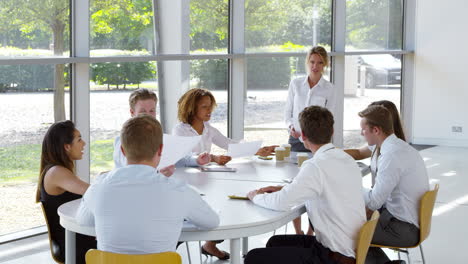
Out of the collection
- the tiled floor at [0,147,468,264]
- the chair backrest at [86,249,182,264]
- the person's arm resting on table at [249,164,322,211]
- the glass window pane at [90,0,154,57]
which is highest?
the glass window pane at [90,0,154,57]

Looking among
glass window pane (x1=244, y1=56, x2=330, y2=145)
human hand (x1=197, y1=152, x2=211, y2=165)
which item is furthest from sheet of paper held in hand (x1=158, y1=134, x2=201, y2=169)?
glass window pane (x1=244, y1=56, x2=330, y2=145)

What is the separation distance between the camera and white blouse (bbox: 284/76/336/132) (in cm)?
564

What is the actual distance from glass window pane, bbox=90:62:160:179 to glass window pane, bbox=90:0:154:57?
0.13 meters

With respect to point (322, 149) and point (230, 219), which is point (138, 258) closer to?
point (230, 219)

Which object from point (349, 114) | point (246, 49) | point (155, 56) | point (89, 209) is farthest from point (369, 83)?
point (89, 209)

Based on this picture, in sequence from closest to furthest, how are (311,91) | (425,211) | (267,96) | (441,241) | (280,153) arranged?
(425,211) → (280,153) → (441,241) → (311,91) → (267,96)

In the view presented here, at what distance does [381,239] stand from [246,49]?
4.13 meters

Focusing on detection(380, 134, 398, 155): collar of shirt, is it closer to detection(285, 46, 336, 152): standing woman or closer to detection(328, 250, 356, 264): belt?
detection(328, 250, 356, 264): belt

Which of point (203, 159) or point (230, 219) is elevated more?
point (203, 159)

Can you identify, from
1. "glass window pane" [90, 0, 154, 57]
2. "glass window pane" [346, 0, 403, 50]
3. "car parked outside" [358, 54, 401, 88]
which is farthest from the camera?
"car parked outside" [358, 54, 401, 88]

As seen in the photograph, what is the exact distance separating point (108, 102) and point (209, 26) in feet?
5.10

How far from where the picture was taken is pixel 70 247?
3.03 m

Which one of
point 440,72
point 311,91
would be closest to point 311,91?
point 311,91

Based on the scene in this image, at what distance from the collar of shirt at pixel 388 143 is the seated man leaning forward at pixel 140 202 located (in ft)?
4.46
